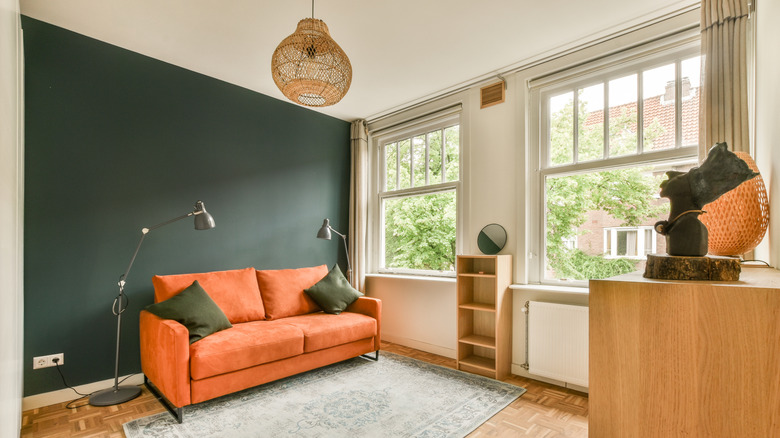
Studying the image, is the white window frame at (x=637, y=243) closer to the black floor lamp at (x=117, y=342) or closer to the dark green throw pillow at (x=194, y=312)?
the dark green throw pillow at (x=194, y=312)

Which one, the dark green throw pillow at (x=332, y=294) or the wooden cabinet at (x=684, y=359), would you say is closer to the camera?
the wooden cabinet at (x=684, y=359)

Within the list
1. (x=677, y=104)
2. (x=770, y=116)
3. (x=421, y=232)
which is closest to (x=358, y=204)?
(x=421, y=232)

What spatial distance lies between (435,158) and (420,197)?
1.64ft

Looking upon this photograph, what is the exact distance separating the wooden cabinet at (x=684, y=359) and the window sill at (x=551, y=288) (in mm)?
2364

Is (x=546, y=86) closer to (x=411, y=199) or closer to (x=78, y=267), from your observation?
(x=411, y=199)

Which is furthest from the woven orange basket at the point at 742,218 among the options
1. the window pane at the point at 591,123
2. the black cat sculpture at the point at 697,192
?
the window pane at the point at 591,123

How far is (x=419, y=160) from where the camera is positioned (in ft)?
15.0

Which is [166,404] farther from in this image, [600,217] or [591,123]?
[591,123]

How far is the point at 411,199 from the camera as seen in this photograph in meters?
4.66

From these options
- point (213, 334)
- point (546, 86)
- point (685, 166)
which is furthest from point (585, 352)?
point (213, 334)

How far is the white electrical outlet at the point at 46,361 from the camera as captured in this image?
2736mm

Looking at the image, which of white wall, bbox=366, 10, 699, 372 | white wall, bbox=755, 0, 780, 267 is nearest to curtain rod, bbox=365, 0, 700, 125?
white wall, bbox=366, 10, 699, 372

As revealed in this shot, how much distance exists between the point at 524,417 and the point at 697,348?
2152 mm

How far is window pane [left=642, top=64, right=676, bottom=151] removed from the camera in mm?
2828
